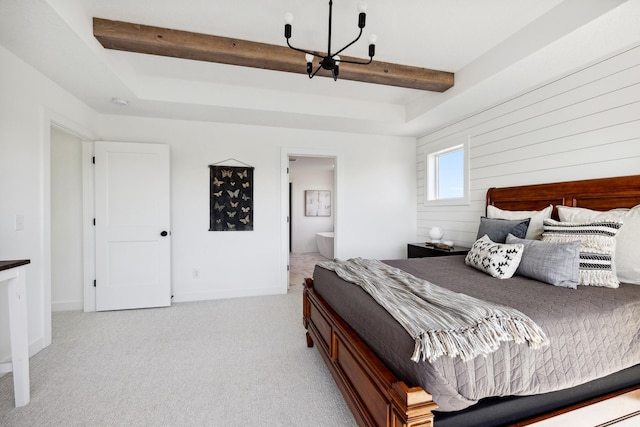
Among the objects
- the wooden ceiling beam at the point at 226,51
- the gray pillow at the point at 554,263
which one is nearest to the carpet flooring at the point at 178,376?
the gray pillow at the point at 554,263

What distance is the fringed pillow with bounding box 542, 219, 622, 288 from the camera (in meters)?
1.80

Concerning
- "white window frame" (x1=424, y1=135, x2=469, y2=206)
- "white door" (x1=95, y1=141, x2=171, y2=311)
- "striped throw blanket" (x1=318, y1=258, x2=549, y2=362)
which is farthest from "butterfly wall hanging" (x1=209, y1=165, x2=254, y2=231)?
"striped throw blanket" (x1=318, y1=258, x2=549, y2=362)

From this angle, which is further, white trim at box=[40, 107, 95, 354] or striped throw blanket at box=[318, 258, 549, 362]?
white trim at box=[40, 107, 95, 354]

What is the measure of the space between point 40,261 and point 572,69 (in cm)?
497

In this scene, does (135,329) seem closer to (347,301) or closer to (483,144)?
(347,301)

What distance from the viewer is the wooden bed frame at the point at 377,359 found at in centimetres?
101

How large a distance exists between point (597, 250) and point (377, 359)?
1.71 meters

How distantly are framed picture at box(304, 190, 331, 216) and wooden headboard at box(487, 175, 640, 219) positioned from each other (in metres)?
5.56

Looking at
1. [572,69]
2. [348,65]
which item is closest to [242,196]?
[348,65]

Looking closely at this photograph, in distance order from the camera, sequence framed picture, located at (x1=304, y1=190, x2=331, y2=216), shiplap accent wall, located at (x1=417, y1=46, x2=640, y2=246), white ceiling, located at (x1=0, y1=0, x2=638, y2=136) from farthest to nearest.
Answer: framed picture, located at (x1=304, y1=190, x2=331, y2=216), shiplap accent wall, located at (x1=417, y1=46, x2=640, y2=246), white ceiling, located at (x1=0, y1=0, x2=638, y2=136)

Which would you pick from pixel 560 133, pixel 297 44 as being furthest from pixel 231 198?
pixel 560 133

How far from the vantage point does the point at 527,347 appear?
3.92 ft

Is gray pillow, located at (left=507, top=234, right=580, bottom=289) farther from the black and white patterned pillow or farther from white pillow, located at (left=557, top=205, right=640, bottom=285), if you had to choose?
white pillow, located at (left=557, top=205, right=640, bottom=285)

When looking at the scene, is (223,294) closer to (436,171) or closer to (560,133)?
(436,171)
